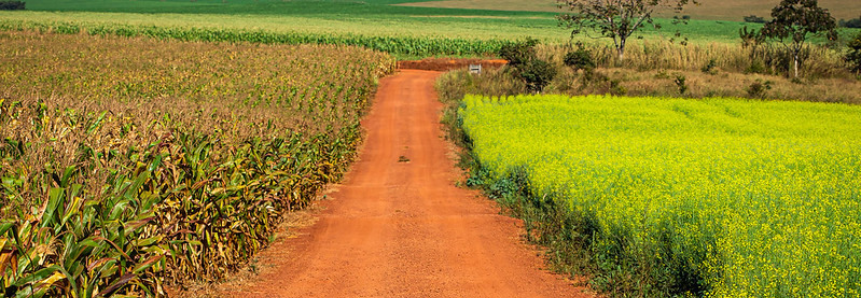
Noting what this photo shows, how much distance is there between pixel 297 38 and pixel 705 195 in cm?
5245

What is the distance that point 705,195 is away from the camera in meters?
9.20

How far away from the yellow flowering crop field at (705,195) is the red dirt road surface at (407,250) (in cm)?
95

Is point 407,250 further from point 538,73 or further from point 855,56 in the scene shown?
point 855,56

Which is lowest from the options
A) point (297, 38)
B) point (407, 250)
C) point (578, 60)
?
point (407, 250)

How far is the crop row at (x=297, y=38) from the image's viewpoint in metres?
56.7

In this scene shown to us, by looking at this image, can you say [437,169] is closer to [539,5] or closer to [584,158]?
[584,158]

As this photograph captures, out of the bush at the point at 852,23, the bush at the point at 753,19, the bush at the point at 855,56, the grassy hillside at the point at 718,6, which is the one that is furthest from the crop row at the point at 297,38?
the bush at the point at 753,19

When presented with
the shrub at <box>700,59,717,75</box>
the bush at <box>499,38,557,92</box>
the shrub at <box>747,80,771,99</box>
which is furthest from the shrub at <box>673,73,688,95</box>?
the shrub at <box>700,59,717,75</box>

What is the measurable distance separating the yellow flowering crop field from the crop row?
1416 inches

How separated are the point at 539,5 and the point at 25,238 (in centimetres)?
15667

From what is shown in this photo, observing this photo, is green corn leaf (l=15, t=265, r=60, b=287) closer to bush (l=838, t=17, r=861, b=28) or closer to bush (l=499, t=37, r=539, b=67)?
bush (l=499, t=37, r=539, b=67)

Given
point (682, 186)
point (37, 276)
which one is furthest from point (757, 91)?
point (37, 276)

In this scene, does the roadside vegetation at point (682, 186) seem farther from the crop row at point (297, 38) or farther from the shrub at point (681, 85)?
the crop row at point (297, 38)

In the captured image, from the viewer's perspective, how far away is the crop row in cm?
5671
